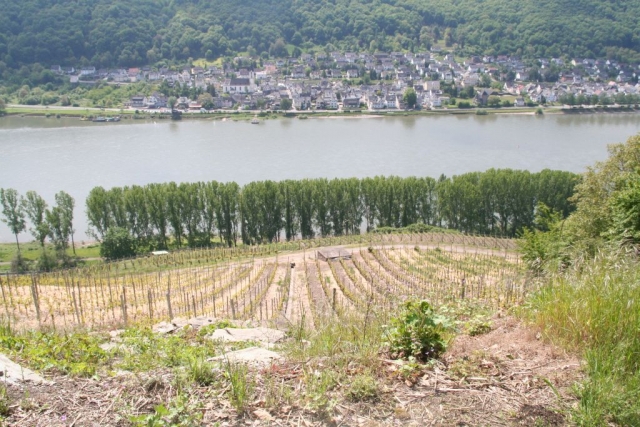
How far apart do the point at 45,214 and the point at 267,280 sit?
15503mm

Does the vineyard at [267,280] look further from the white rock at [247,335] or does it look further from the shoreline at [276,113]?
the shoreline at [276,113]

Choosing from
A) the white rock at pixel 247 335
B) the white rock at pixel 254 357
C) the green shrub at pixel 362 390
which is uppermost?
the green shrub at pixel 362 390

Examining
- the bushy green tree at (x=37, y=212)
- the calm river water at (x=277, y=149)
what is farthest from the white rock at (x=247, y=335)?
the calm river water at (x=277, y=149)

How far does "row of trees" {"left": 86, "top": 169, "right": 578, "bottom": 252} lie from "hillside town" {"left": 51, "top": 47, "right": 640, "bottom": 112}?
3966cm

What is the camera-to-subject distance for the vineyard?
10.4 m

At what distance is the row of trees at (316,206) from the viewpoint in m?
25.4

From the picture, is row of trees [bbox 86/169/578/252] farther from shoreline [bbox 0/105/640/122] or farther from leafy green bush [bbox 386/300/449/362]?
shoreline [bbox 0/105/640/122]

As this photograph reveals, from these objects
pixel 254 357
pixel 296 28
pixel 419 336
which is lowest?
pixel 254 357

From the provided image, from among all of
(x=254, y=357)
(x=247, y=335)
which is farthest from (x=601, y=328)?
(x=247, y=335)

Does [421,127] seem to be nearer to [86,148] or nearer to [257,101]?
[257,101]

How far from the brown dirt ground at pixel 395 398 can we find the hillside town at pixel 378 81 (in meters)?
62.5

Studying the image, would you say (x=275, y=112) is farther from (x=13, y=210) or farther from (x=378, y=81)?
(x=13, y=210)

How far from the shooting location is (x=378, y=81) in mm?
82938

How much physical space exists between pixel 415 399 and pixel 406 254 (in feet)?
53.6
